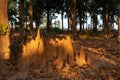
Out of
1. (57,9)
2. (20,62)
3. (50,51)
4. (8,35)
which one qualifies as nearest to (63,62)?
(50,51)

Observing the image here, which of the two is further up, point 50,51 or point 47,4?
point 47,4

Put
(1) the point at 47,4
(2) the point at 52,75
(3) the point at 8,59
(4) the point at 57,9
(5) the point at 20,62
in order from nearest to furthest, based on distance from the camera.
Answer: (2) the point at 52,75 → (5) the point at 20,62 → (3) the point at 8,59 → (1) the point at 47,4 → (4) the point at 57,9

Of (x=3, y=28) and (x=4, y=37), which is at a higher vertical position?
(x=3, y=28)

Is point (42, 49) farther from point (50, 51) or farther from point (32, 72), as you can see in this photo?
point (32, 72)

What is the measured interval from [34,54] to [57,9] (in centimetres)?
2808

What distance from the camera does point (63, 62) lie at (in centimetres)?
1122

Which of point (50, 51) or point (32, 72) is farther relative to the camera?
point (50, 51)

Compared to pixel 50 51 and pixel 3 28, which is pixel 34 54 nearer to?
pixel 50 51

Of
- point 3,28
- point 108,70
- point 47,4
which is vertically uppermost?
point 47,4

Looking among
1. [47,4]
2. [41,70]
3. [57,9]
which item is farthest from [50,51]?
[57,9]

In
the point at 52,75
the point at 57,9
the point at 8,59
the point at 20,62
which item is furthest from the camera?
the point at 57,9

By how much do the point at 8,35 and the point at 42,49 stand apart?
2034 mm

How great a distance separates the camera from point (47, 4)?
3619 centimetres

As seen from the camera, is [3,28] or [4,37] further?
[4,37]
